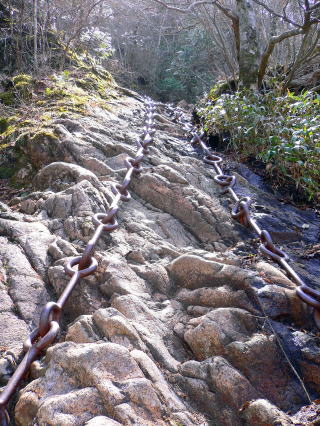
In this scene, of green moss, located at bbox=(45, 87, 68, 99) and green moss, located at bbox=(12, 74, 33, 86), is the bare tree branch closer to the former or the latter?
green moss, located at bbox=(45, 87, 68, 99)

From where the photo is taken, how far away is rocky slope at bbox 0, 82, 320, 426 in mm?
1480

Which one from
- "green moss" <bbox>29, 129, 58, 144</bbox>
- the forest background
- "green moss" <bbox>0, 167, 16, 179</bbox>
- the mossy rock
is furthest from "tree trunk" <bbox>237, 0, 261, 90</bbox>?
Answer: "green moss" <bbox>0, 167, 16, 179</bbox>

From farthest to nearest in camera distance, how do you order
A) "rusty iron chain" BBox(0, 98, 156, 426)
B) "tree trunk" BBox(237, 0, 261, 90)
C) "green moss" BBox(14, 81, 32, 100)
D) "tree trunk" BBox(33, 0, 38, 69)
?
"tree trunk" BBox(33, 0, 38, 69), "tree trunk" BBox(237, 0, 261, 90), "green moss" BBox(14, 81, 32, 100), "rusty iron chain" BBox(0, 98, 156, 426)

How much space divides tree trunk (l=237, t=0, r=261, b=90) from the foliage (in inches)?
25.1

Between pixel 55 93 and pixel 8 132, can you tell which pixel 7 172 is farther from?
pixel 55 93

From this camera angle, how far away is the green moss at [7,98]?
5.54m

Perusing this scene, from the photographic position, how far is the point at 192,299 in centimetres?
214

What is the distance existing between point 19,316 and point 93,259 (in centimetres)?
48

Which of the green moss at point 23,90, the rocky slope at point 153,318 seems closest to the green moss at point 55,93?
the green moss at point 23,90

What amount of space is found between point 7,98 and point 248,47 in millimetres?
4187

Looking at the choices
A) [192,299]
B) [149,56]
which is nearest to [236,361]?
[192,299]

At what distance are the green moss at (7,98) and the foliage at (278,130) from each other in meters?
2.96

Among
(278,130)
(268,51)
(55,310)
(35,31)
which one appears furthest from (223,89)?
(55,310)

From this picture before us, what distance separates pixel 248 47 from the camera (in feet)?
22.1
